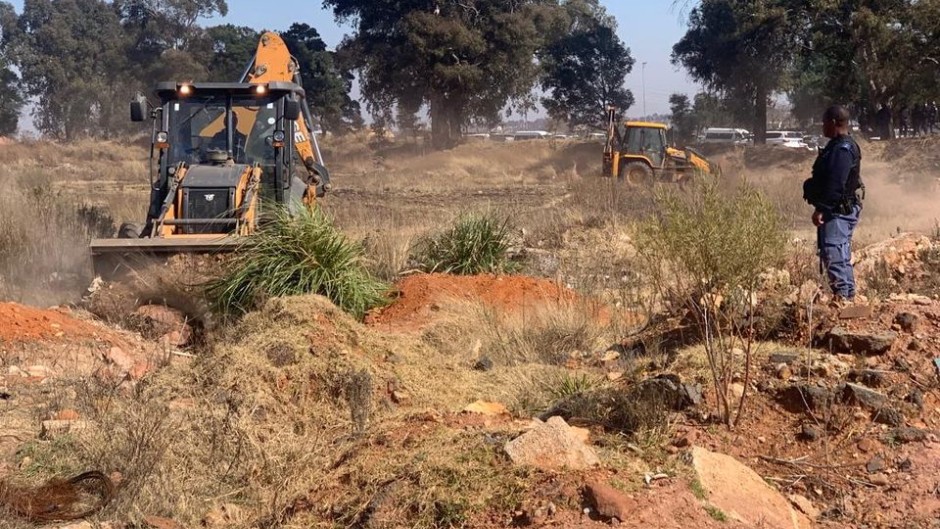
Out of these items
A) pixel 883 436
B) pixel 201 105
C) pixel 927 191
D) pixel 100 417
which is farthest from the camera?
pixel 927 191

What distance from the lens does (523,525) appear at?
4707 mm

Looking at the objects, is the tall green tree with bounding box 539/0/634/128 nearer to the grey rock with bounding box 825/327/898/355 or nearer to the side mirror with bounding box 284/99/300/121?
the side mirror with bounding box 284/99/300/121

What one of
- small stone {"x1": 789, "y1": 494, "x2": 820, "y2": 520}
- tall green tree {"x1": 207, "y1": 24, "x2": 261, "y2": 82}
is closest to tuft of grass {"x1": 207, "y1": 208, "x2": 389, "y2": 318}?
small stone {"x1": 789, "y1": 494, "x2": 820, "y2": 520}

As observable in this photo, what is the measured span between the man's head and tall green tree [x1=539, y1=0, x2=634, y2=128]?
48.5 metres

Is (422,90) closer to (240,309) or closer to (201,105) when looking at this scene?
(201,105)

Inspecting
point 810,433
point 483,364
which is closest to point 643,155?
point 483,364

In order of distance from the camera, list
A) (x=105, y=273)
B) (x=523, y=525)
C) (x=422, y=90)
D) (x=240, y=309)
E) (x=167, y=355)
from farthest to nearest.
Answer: (x=422, y=90) < (x=105, y=273) < (x=240, y=309) < (x=167, y=355) < (x=523, y=525)

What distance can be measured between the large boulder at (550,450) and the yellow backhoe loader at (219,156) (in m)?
6.92

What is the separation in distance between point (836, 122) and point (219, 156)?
744cm

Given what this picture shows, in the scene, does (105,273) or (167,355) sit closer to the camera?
(167,355)

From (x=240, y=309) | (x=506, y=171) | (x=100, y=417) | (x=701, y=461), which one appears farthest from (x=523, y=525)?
(x=506, y=171)

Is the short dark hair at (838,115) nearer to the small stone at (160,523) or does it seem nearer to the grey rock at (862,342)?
the grey rock at (862,342)

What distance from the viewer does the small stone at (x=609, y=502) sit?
4.64 meters

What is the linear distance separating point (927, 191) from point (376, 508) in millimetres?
24022
